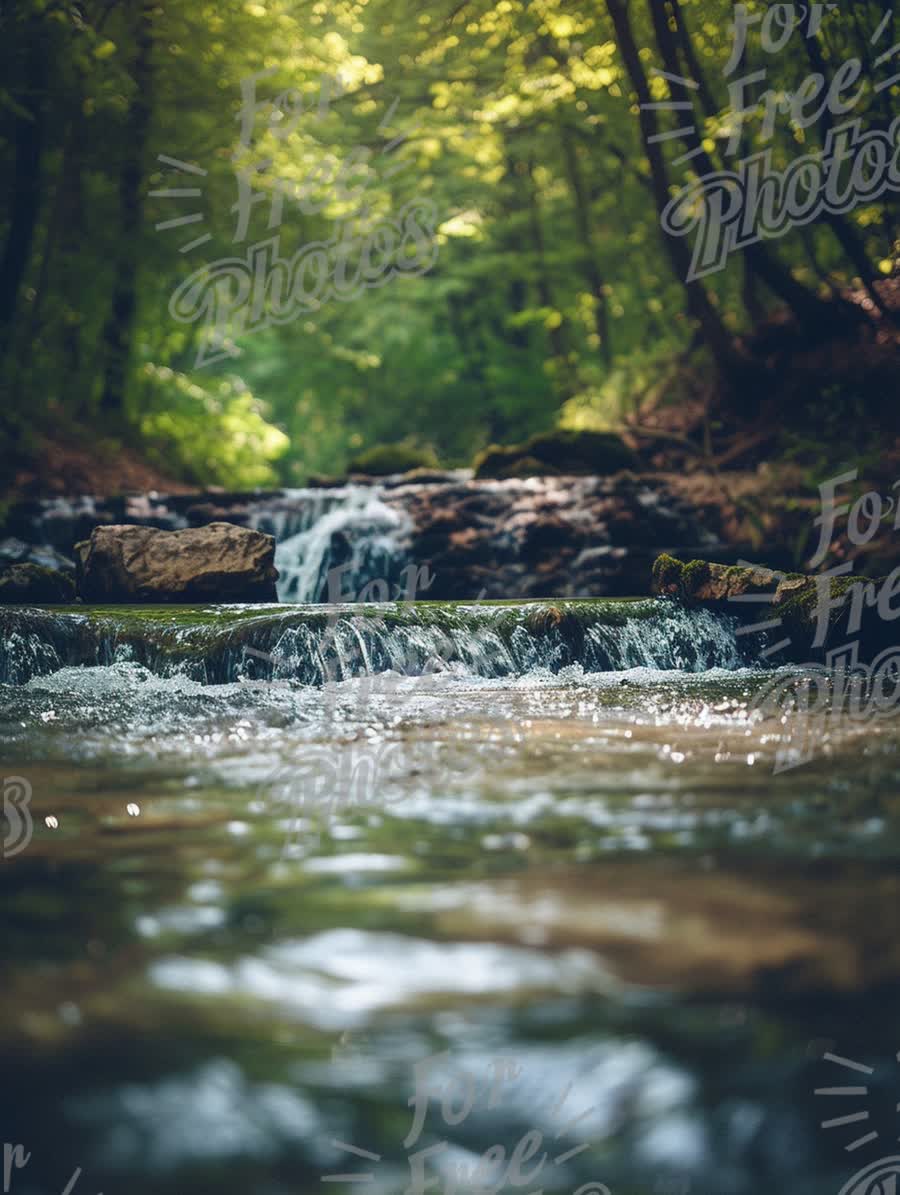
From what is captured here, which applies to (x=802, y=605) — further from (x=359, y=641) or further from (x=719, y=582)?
(x=359, y=641)

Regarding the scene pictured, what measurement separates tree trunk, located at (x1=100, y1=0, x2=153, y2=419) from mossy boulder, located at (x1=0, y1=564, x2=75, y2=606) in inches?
320

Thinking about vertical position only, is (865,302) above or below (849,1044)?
above

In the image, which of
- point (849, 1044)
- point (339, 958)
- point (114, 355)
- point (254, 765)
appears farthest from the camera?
point (114, 355)

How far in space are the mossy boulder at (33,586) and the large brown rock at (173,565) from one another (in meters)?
0.25

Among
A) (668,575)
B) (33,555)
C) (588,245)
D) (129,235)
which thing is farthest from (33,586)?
(588,245)

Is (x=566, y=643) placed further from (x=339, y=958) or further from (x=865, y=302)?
(x=865, y=302)

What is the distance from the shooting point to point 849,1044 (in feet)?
7.57

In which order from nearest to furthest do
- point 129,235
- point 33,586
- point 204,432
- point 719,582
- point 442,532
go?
point 719,582
point 33,586
point 442,532
point 129,235
point 204,432

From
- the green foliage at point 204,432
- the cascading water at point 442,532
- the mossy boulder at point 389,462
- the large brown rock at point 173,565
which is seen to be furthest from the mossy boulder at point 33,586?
the mossy boulder at point 389,462

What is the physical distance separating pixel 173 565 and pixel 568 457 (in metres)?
6.72

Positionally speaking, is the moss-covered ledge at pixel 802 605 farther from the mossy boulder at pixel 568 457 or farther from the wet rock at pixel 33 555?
the wet rock at pixel 33 555

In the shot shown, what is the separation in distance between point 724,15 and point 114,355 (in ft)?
35.4

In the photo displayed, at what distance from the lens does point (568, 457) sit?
647 inches

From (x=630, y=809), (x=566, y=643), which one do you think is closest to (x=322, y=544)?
(x=566, y=643)
